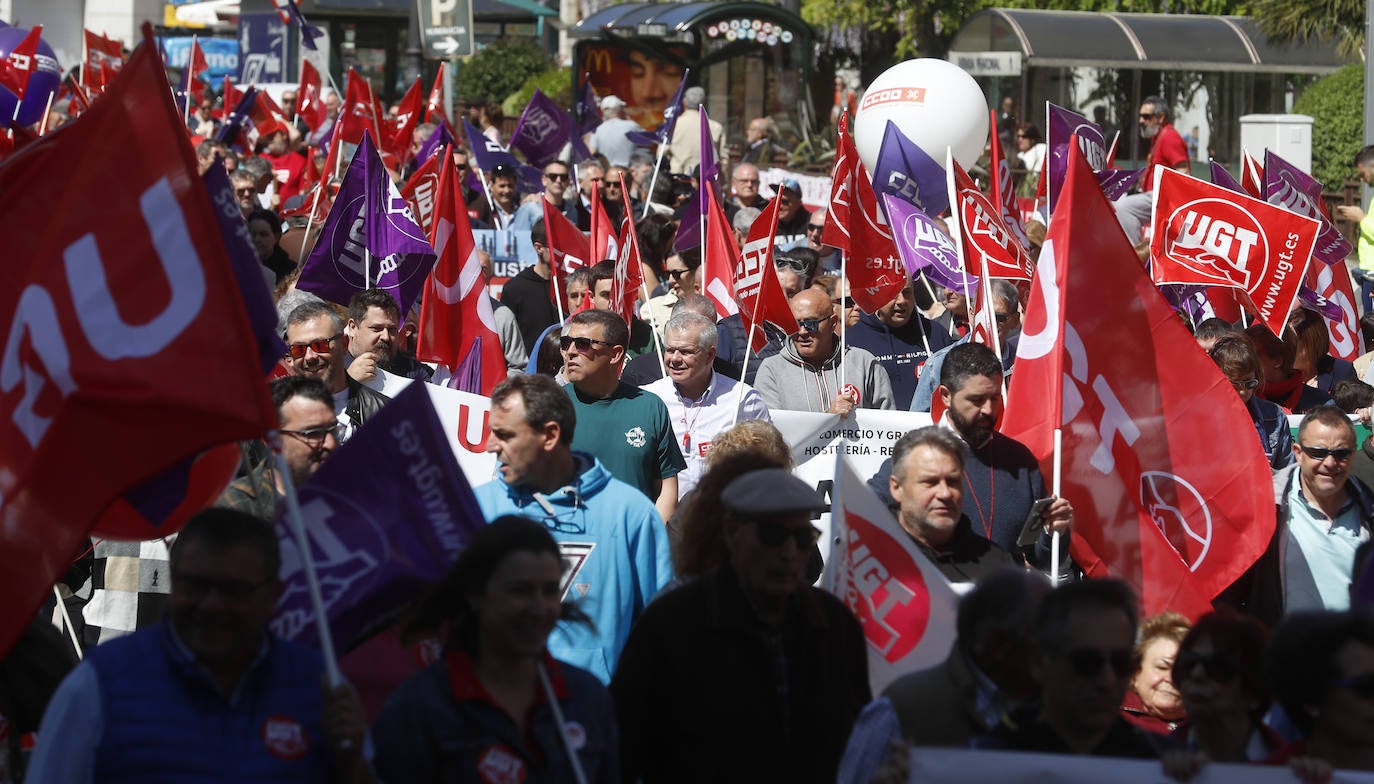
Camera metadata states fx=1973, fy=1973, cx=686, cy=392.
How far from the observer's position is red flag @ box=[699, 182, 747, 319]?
32.3 ft

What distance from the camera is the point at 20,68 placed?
1622 centimetres

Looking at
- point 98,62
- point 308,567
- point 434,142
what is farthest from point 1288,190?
point 98,62

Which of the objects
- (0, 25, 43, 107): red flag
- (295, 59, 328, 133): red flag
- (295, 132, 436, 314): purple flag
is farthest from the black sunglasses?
(295, 59, 328, 133): red flag

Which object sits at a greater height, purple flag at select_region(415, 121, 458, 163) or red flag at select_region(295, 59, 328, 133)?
red flag at select_region(295, 59, 328, 133)

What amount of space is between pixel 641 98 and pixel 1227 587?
2206 centimetres

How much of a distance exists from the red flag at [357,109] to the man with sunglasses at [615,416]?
9.26m

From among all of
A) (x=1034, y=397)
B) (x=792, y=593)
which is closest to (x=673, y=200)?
(x=1034, y=397)

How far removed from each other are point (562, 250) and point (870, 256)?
227cm

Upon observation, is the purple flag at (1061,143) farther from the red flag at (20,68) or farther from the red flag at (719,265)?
the red flag at (20,68)

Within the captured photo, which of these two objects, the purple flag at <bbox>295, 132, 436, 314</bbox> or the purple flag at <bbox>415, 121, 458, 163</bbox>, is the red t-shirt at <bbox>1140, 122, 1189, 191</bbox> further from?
the purple flag at <bbox>295, 132, 436, 314</bbox>

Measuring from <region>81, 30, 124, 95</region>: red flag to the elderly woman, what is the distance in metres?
17.4

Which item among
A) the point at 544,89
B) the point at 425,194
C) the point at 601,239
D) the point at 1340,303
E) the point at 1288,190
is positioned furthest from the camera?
the point at 544,89

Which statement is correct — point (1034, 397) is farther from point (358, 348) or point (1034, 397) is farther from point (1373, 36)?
point (1373, 36)

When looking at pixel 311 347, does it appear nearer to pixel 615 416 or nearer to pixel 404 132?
pixel 615 416
